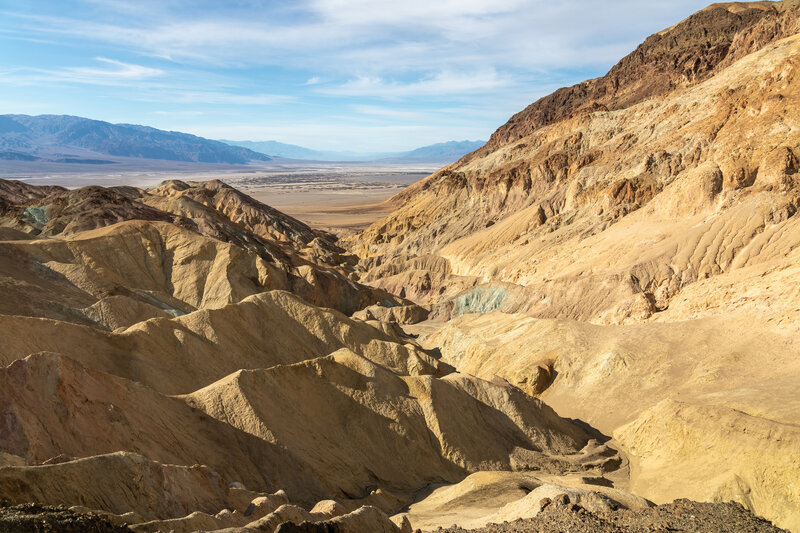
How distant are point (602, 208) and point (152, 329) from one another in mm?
44820

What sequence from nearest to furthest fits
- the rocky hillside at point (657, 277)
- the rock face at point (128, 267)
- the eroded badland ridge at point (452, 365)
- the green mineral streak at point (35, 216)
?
the eroded badland ridge at point (452, 365), the rocky hillside at point (657, 277), the rock face at point (128, 267), the green mineral streak at point (35, 216)

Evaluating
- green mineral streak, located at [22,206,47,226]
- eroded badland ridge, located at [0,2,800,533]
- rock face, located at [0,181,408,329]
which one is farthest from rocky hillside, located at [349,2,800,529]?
green mineral streak, located at [22,206,47,226]

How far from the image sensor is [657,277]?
4238cm

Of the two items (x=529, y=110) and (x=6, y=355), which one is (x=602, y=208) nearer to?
(x=6, y=355)

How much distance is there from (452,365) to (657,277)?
48.9 ft

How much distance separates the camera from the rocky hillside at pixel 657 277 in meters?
24.5

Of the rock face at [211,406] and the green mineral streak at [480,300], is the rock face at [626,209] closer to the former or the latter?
the green mineral streak at [480,300]

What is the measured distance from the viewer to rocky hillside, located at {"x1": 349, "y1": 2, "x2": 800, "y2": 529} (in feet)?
80.5

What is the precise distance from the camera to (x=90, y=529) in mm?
10531

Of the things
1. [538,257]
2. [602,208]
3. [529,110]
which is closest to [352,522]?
[538,257]

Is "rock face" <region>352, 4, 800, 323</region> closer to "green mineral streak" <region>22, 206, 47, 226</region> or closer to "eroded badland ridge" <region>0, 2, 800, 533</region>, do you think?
"eroded badland ridge" <region>0, 2, 800, 533</region>

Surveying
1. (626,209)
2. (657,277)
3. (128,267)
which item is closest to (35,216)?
(128,267)

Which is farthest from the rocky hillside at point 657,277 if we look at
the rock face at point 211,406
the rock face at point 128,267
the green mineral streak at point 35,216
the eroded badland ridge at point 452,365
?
the green mineral streak at point 35,216

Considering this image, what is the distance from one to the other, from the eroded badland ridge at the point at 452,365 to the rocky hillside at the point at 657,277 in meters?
0.17
